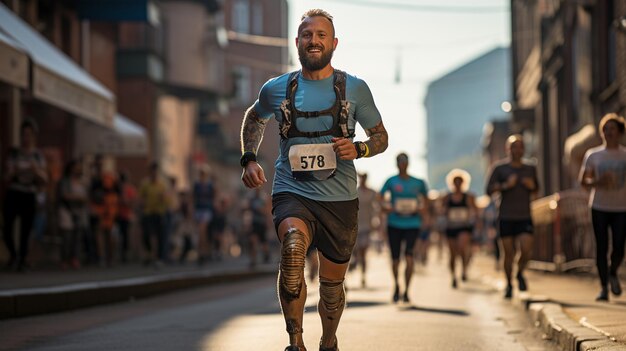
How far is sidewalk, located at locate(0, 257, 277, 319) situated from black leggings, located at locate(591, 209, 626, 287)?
17.1 feet

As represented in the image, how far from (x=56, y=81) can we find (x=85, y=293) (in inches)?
217

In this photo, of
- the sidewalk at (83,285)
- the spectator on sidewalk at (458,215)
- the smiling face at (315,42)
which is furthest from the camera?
the spectator on sidewalk at (458,215)

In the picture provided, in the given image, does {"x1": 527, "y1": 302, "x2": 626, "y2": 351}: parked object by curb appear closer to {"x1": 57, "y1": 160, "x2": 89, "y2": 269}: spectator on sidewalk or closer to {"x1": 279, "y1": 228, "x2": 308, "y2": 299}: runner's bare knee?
{"x1": 279, "y1": 228, "x2": 308, "y2": 299}: runner's bare knee

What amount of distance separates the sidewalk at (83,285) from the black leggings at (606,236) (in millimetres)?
5217

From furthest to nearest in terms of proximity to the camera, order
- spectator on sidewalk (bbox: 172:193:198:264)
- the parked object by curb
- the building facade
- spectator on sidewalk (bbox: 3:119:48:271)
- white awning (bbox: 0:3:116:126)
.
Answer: spectator on sidewalk (bbox: 172:193:198:264) < the building facade < white awning (bbox: 0:3:116:126) < spectator on sidewalk (bbox: 3:119:48:271) < the parked object by curb

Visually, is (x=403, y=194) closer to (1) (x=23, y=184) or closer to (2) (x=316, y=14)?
(1) (x=23, y=184)

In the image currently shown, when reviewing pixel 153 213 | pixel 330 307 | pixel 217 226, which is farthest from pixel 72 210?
pixel 330 307

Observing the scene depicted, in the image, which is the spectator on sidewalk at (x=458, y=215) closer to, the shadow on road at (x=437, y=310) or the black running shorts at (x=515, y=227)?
the black running shorts at (x=515, y=227)

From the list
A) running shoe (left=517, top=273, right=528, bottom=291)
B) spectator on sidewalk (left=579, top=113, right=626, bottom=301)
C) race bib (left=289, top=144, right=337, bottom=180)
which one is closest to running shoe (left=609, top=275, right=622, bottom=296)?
spectator on sidewalk (left=579, top=113, right=626, bottom=301)

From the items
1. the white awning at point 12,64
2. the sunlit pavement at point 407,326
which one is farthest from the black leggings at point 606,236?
the white awning at point 12,64

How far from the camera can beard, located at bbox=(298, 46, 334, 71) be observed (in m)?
7.91

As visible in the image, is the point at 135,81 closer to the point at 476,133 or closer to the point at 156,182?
the point at 156,182

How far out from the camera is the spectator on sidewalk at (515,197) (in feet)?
50.1

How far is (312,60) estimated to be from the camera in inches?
312
